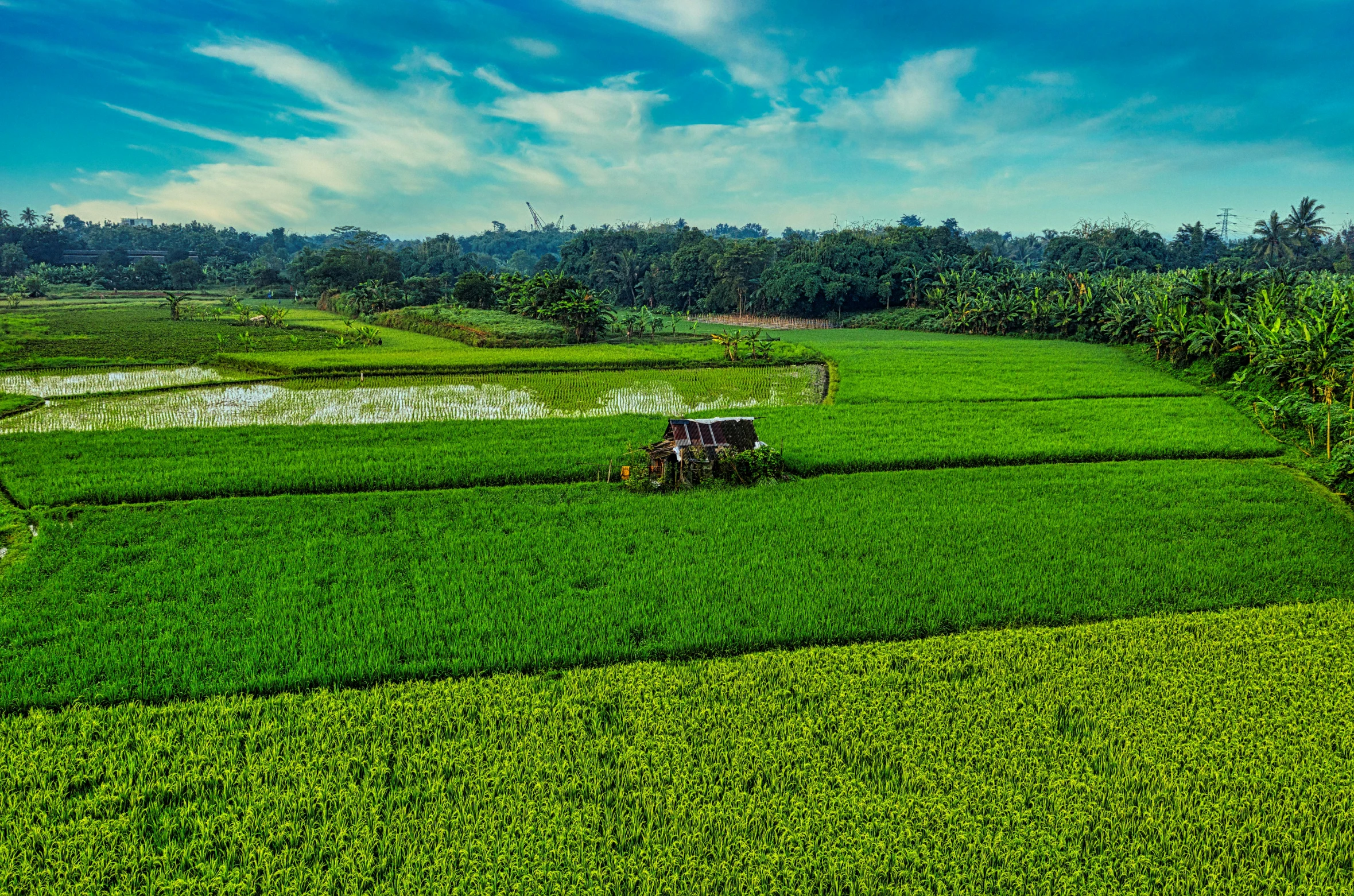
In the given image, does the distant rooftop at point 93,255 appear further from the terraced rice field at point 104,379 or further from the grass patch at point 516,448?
the grass patch at point 516,448

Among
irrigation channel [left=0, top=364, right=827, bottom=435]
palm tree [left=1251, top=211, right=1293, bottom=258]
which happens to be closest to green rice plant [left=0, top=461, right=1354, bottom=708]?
irrigation channel [left=0, top=364, right=827, bottom=435]

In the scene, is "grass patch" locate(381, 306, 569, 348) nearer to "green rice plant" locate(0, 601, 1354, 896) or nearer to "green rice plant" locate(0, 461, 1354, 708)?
"green rice plant" locate(0, 461, 1354, 708)

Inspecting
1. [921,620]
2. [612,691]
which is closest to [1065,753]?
[921,620]

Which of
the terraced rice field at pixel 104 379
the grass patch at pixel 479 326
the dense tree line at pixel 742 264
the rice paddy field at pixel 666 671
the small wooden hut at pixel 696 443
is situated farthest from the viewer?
the dense tree line at pixel 742 264

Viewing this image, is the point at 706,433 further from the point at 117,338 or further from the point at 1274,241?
the point at 1274,241

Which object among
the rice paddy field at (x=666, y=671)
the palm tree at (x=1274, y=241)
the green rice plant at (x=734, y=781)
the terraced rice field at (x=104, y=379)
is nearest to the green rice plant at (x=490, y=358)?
the terraced rice field at (x=104, y=379)
